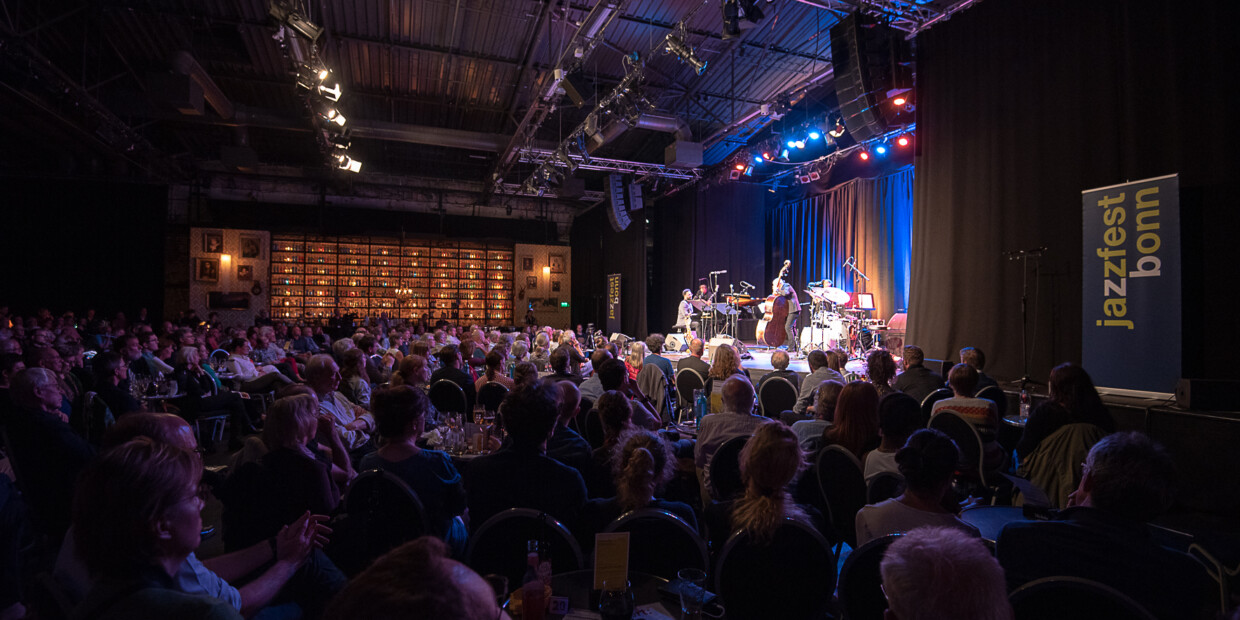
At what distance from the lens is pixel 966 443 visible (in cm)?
336

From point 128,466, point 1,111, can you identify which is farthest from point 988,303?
point 1,111

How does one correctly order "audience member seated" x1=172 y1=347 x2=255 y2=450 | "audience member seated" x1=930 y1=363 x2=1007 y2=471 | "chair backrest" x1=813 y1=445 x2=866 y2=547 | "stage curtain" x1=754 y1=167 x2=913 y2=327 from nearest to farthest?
1. "chair backrest" x1=813 y1=445 x2=866 y2=547
2. "audience member seated" x1=930 y1=363 x2=1007 y2=471
3. "audience member seated" x1=172 y1=347 x2=255 y2=450
4. "stage curtain" x1=754 y1=167 x2=913 y2=327

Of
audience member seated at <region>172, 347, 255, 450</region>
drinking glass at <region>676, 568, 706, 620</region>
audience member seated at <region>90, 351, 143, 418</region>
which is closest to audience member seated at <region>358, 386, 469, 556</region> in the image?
drinking glass at <region>676, 568, 706, 620</region>

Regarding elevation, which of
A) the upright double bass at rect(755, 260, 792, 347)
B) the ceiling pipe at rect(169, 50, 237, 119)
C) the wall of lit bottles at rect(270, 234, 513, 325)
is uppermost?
the ceiling pipe at rect(169, 50, 237, 119)

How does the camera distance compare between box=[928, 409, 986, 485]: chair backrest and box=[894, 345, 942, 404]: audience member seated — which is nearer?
box=[928, 409, 986, 485]: chair backrest

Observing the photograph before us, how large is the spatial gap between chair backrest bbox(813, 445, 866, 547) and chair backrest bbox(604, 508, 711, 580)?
122 centimetres

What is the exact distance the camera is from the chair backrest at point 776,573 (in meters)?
1.84

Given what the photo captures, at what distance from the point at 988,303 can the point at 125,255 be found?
65.9ft

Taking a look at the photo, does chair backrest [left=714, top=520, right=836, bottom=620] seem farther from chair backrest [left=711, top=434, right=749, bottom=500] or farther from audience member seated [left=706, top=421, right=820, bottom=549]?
chair backrest [left=711, top=434, right=749, bottom=500]

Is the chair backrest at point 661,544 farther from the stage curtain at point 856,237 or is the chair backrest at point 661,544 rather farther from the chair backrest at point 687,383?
the stage curtain at point 856,237

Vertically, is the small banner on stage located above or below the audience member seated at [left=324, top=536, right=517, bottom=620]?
above

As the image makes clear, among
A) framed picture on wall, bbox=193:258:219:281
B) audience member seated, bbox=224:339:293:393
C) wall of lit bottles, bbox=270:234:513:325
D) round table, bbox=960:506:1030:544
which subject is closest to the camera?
round table, bbox=960:506:1030:544

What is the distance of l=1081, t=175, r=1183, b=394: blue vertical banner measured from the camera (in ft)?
16.8

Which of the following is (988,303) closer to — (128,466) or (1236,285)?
(1236,285)
